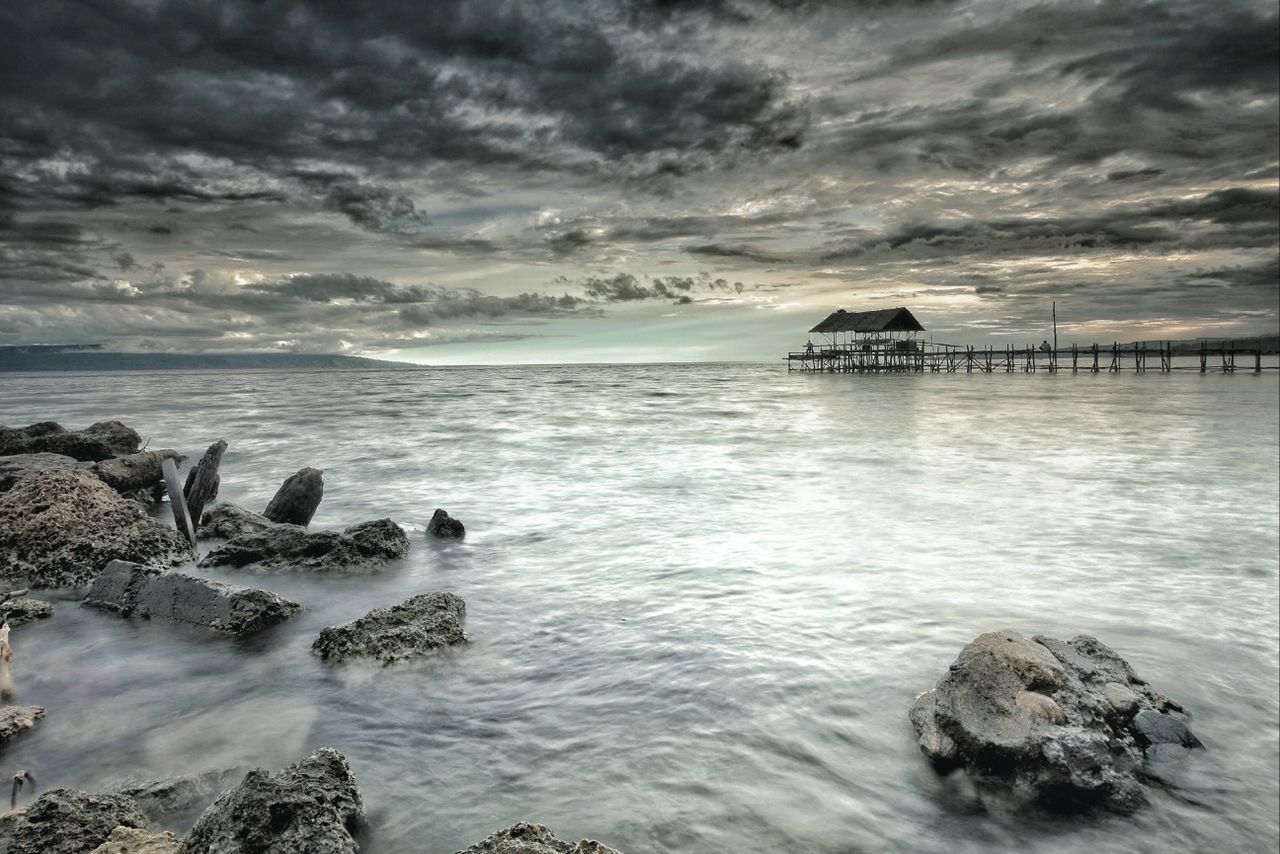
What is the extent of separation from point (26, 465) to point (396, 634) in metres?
9.09

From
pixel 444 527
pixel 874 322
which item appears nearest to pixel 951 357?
pixel 874 322

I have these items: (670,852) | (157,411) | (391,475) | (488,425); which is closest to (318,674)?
(670,852)

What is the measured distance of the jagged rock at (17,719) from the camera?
4102 millimetres

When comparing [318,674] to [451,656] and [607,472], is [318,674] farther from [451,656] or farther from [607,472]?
[607,472]

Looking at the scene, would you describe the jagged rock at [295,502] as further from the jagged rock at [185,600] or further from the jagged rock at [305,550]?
the jagged rock at [185,600]

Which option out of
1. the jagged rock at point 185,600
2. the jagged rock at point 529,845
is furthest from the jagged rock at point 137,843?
the jagged rock at point 185,600

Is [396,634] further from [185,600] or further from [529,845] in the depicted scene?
[529,845]

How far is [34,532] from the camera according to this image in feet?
24.2

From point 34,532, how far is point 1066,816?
8955 mm

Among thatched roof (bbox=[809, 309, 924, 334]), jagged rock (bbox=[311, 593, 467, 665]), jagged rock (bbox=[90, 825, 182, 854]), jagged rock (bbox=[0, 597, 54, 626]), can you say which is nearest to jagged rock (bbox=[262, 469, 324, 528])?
jagged rock (bbox=[0, 597, 54, 626])

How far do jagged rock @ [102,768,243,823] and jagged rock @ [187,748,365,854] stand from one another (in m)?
0.79

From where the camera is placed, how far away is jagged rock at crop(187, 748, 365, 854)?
8.74 ft

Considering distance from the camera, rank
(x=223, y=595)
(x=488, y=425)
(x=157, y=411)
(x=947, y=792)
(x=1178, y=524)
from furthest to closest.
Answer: (x=157, y=411) < (x=488, y=425) < (x=1178, y=524) < (x=223, y=595) < (x=947, y=792)

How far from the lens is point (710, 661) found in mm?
5445
